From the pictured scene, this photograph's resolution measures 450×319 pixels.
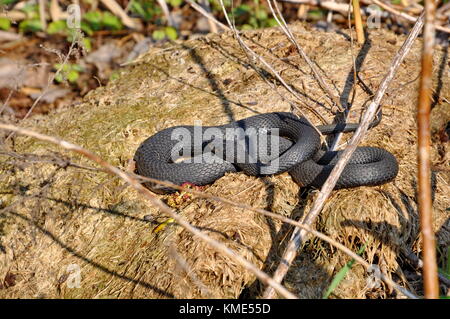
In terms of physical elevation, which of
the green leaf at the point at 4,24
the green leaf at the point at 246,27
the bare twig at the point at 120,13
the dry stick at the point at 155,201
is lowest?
the green leaf at the point at 4,24

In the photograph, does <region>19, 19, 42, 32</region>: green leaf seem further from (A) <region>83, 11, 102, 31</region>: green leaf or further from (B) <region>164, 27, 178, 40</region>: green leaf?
(B) <region>164, 27, 178, 40</region>: green leaf

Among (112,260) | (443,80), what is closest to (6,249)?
(112,260)

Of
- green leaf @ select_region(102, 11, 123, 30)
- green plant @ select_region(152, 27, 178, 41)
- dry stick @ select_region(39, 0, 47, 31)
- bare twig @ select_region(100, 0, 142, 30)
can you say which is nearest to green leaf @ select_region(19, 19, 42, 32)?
dry stick @ select_region(39, 0, 47, 31)

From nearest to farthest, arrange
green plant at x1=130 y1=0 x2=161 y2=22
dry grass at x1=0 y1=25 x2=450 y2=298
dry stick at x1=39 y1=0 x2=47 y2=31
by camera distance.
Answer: dry grass at x1=0 y1=25 x2=450 y2=298
dry stick at x1=39 y1=0 x2=47 y2=31
green plant at x1=130 y1=0 x2=161 y2=22

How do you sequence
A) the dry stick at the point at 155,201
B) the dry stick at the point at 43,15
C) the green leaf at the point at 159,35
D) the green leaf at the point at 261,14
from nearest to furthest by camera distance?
the dry stick at the point at 155,201 < the green leaf at the point at 159,35 < the dry stick at the point at 43,15 < the green leaf at the point at 261,14

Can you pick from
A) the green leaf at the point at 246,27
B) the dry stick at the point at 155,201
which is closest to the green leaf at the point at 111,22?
the green leaf at the point at 246,27

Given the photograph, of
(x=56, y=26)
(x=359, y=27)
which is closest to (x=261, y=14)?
(x=359, y=27)

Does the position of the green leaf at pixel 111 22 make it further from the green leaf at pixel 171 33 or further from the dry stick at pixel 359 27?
the dry stick at pixel 359 27
